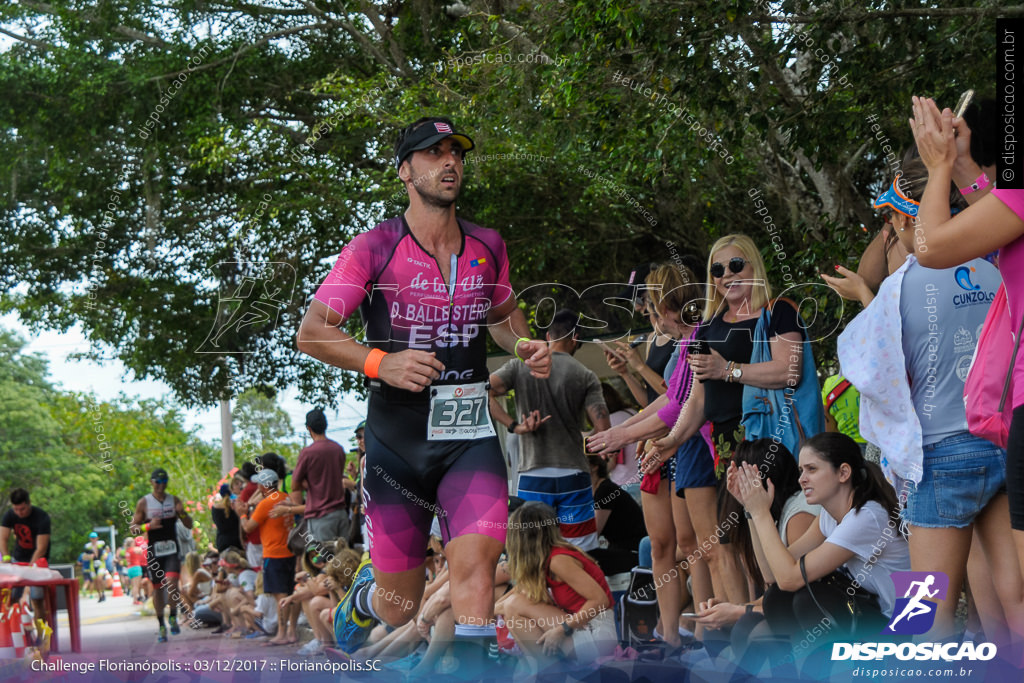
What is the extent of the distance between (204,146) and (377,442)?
372 inches

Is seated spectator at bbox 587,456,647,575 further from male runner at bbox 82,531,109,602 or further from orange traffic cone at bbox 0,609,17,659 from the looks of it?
male runner at bbox 82,531,109,602

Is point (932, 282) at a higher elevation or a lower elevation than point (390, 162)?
lower

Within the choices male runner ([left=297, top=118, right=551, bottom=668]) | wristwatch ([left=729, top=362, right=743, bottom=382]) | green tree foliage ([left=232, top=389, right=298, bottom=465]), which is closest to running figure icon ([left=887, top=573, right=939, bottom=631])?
male runner ([left=297, top=118, right=551, bottom=668])

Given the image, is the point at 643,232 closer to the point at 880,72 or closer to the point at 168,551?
the point at 880,72

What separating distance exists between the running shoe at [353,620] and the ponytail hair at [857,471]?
222 centimetres

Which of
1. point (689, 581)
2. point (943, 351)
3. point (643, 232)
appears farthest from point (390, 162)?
point (943, 351)

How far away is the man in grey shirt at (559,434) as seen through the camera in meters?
6.25

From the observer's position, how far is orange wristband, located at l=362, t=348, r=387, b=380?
3795 millimetres

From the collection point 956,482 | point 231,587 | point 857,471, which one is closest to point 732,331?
point 857,471

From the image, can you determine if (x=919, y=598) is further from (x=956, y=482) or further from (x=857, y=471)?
(x=857, y=471)

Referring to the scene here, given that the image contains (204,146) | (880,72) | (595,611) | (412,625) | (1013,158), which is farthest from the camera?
(204,146)

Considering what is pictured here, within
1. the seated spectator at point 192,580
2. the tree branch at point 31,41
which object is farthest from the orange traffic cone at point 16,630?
the tree branch at point 31,41

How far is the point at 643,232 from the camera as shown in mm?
11414

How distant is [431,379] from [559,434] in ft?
8.81
